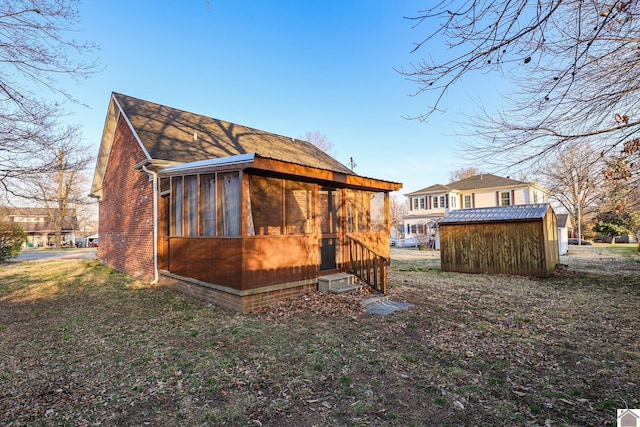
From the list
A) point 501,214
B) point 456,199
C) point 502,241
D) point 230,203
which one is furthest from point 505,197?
point 230,203

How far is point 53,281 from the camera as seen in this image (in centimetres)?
1001

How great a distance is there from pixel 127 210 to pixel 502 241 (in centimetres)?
1340

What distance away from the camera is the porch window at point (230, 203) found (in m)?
6.65

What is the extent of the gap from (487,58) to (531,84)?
212 cm

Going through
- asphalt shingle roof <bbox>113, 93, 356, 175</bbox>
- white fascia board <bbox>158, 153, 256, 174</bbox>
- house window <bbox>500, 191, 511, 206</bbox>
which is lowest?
white fascia board <bbox>158, 153, 256, 174</bbox>

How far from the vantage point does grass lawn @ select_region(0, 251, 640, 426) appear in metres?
3.12

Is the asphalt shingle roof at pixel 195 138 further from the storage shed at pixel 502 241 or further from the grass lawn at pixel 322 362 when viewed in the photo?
the storage shed at pixel 502 241

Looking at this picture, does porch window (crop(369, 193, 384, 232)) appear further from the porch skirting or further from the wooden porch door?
the porch skirting

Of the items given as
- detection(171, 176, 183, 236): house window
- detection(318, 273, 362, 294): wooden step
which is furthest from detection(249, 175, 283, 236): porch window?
detection(171, 176, 183, 236): house window

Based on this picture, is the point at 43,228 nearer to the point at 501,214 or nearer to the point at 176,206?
the point at 176,206

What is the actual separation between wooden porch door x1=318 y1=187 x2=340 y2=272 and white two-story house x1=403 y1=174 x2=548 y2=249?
20.8 m

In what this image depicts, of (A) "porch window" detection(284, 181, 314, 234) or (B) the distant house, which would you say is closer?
(A) "porch window" detection(284, 181, 314, 234)

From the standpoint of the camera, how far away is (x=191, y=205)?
7.90 meters

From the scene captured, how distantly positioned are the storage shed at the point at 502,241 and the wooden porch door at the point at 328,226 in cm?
627
